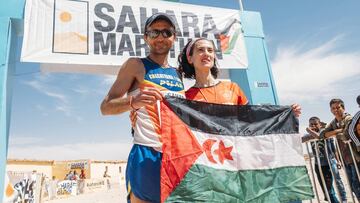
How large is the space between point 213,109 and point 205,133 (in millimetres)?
205

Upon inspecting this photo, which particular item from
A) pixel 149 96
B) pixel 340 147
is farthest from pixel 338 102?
pixel 149 96

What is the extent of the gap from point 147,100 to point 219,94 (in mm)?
802

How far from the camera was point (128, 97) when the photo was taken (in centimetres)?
169

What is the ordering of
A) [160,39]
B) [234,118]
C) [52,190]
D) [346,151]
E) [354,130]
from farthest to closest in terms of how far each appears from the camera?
[52,190], [346,151], [354,130], [234,118], [160,39]

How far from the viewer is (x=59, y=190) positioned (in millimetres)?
19422

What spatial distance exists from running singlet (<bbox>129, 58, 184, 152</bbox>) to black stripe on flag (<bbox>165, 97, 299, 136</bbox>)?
0.28 ft

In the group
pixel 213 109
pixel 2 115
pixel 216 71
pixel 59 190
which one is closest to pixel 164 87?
pixel 213 109

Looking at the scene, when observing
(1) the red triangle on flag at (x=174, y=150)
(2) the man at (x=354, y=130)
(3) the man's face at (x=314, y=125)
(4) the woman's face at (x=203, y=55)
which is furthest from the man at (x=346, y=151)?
(1) the red triangle on flag at (x=174, y=150)

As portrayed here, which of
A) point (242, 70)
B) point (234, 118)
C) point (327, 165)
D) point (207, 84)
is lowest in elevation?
point (327, 165)

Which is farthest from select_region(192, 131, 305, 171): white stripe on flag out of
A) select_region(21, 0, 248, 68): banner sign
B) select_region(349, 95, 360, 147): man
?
select_region(21, 0, 248, 68): banner sign

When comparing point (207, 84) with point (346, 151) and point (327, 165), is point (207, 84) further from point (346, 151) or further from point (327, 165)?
point (327, 165)

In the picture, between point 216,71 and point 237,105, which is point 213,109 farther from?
point 216,71

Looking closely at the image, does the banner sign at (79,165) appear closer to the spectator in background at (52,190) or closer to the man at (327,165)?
the spectator in background at (52,190)

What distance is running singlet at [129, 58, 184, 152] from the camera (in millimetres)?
1736
